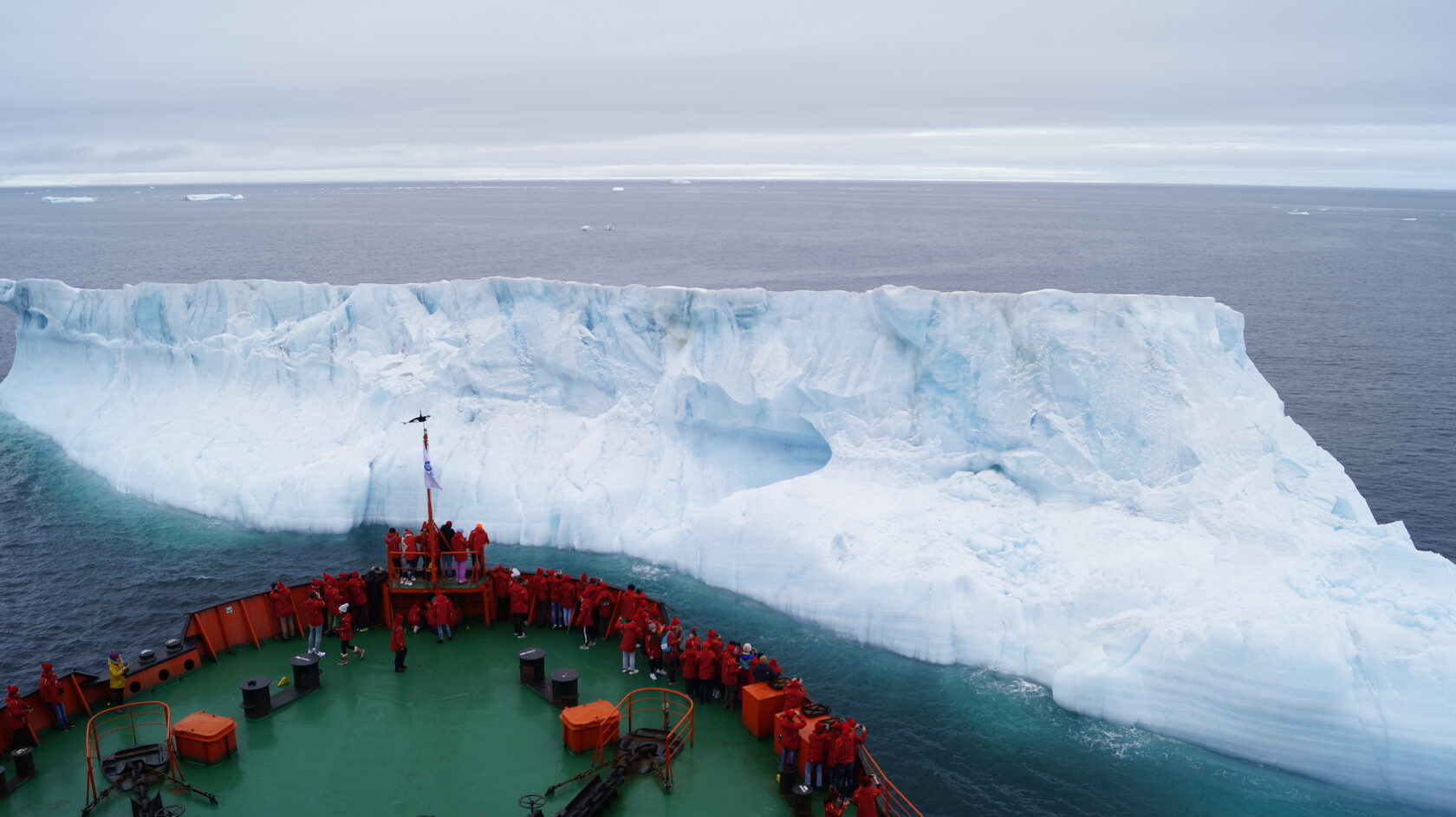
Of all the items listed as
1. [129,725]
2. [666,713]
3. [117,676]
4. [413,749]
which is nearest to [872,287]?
[666,713]

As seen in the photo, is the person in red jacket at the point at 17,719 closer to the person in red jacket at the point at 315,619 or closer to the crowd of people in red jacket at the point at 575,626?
the crowd of people in red jacket at the point at 575,626

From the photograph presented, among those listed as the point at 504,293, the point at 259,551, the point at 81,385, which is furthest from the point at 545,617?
the point at 81,385

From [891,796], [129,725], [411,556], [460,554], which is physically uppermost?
[460,554]

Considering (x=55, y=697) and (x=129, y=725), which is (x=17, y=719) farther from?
(x=129, y=725)

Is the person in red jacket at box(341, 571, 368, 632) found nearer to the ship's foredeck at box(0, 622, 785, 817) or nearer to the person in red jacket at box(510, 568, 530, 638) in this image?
the ship's foredeck at box(0, 622, 785, 817)

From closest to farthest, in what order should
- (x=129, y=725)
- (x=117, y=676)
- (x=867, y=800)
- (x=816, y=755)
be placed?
(x=867, y=800) → (x=816, y=755) → (x=129, y=725) → (x=117, y=676)

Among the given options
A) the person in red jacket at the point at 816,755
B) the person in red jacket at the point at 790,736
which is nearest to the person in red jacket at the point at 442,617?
the person in red jacket at the point at 790,736

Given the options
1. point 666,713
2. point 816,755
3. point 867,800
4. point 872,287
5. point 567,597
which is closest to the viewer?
point 867,800
